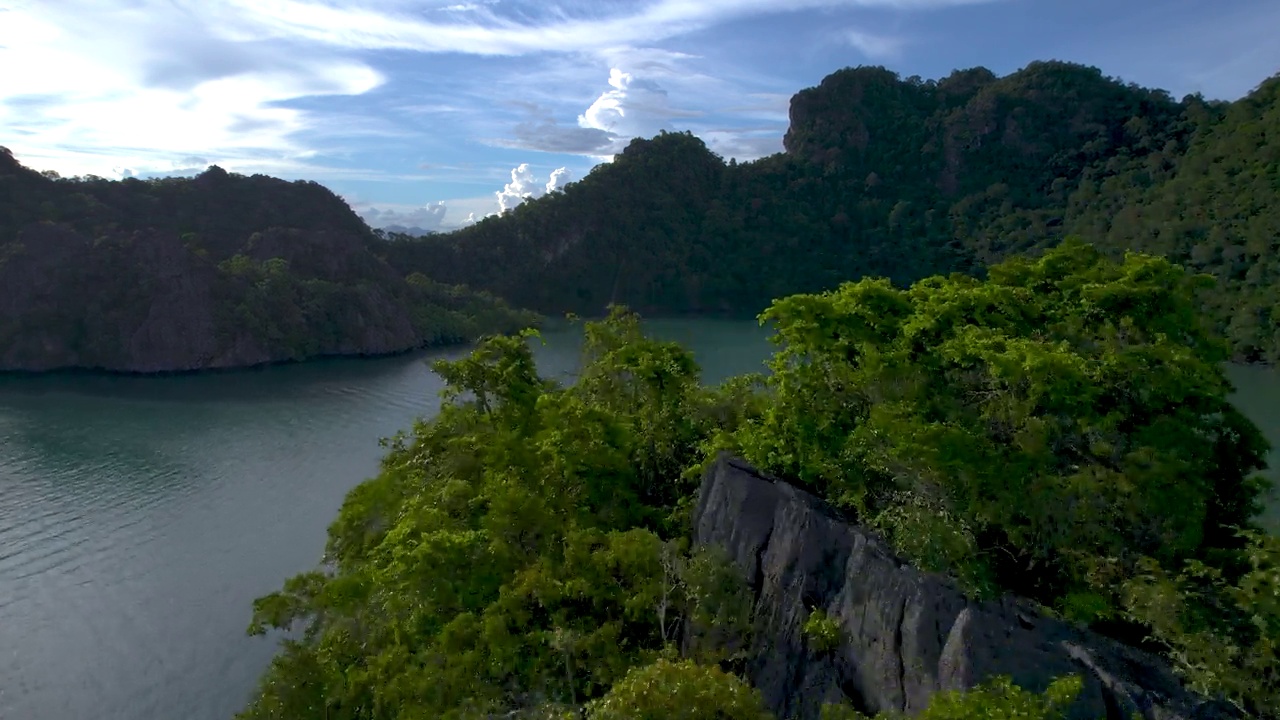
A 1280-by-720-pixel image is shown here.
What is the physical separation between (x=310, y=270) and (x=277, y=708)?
158 feet

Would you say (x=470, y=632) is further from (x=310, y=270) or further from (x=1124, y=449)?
(x=310, y=270)

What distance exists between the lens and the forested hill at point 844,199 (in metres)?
66.0

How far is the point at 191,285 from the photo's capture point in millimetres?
44812

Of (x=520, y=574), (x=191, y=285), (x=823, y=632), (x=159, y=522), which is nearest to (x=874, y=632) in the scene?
(x=823, y=632)

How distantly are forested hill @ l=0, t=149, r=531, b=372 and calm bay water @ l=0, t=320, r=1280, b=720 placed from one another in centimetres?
376

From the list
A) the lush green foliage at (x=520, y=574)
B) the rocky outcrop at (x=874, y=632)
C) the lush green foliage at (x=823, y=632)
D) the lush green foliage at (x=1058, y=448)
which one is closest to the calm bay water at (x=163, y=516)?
the lush green foliage at (x=520, y=574)

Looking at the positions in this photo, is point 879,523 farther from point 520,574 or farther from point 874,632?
point 520,574

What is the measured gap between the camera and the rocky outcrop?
6.79 m

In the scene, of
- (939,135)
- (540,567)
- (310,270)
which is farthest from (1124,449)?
(939,135)

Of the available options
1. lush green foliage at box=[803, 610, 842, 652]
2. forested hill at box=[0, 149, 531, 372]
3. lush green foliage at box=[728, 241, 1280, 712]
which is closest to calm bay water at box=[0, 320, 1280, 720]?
forested hill at box=[0, 149, 531, 372]

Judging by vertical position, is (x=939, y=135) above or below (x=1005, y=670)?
above

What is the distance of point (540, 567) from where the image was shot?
10.0 m

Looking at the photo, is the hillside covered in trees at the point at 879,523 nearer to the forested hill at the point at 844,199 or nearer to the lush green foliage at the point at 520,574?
the lush green foliage at the point at 520,574

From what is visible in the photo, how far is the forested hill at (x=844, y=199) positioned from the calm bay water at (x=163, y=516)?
1222 inches
